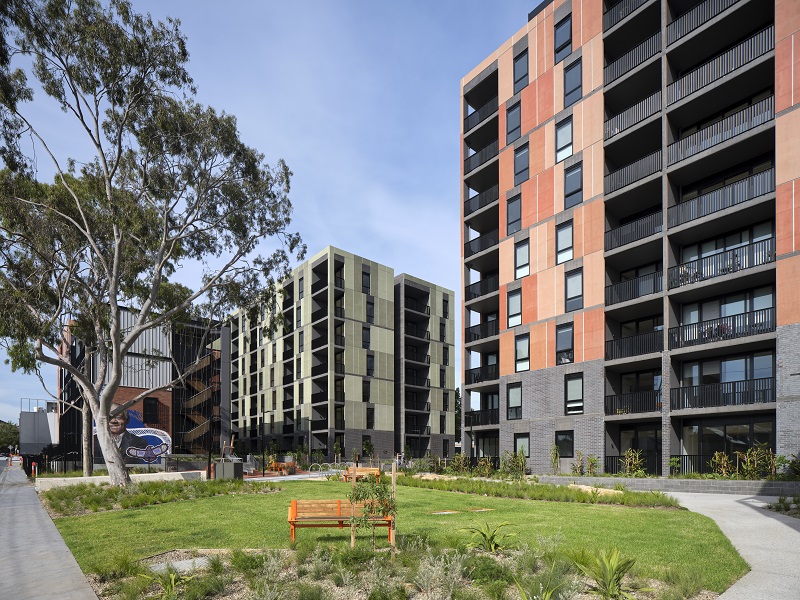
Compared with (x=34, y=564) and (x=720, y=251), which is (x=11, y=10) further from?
(x=720, y=251)

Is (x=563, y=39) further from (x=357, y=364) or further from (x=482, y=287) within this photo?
(x=357, y=364)

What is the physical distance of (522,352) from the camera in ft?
122

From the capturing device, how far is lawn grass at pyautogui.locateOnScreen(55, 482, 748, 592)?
36.1 ft

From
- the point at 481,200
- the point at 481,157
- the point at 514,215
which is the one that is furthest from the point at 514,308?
the point at 481,157

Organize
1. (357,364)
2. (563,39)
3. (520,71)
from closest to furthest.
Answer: (563,39), (520,71), (357,364)

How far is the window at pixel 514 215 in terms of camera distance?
38.5 m

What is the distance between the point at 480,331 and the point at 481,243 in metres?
6.21

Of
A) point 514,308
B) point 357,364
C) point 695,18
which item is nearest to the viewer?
point 695,18

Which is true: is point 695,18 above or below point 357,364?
above

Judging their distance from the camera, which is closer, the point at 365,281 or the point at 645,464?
the point at 645,464

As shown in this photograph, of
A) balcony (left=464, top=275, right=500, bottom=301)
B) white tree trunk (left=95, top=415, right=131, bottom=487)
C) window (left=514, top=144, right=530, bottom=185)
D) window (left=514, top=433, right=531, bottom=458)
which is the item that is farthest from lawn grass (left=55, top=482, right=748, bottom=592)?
window (left=514, top=144, right=530, bottom=185)

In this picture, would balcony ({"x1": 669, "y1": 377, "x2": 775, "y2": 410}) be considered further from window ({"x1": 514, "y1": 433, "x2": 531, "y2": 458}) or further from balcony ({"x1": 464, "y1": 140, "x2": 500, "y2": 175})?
balcony ({"x1": 464, "y1": 140, "x2": 500, "y2": 175})

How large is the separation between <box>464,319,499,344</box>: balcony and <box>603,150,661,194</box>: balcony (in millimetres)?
12913

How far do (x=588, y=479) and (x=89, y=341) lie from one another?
94.5 feet
